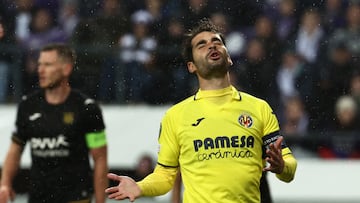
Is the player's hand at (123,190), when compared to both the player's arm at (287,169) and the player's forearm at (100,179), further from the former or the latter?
the player's forearm at (100,179)

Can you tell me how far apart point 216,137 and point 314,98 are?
694 cm

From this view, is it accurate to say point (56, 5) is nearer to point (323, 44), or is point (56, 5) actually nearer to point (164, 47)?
point (164, 47)

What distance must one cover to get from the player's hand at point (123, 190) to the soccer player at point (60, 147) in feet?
7.83

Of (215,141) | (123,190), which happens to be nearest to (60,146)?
(215,141)

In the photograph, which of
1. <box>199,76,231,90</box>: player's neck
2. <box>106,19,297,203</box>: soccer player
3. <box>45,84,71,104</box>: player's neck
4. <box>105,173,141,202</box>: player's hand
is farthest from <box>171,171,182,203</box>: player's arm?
<box>105,173,141,202</box>: player's hand

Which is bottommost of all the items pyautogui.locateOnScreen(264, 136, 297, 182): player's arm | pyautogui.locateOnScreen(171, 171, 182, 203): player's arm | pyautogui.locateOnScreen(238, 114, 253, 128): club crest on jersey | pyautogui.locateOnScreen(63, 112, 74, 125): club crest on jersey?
pyautogui.locateOnScreen(171, 171, 182, 203): player's arm

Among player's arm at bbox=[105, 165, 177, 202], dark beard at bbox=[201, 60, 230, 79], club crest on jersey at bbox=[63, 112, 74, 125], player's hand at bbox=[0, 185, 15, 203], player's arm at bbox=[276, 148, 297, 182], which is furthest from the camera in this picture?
club crest on jersey at bbox=[63, 112, 74, 125]

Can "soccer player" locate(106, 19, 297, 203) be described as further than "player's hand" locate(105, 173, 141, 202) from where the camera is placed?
Yes

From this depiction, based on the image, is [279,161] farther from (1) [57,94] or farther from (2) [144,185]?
(1) [57,94]

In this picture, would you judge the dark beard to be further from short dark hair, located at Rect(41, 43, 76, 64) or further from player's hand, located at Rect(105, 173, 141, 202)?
short dark hair, located at Rect(41, 43, 76, 64)

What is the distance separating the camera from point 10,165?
848cm

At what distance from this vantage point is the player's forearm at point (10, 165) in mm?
8430

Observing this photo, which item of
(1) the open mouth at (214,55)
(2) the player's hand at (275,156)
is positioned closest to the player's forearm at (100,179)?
(1) the open mouth at (214,55)

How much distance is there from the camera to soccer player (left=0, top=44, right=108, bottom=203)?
27.2 ft
